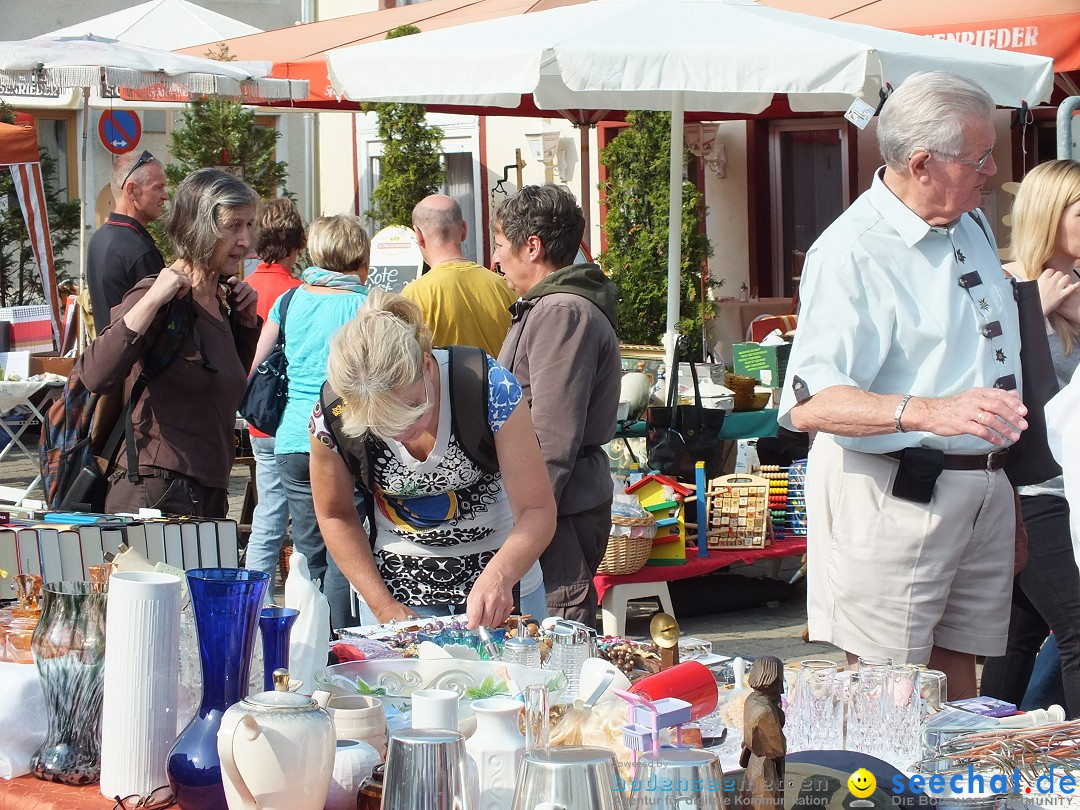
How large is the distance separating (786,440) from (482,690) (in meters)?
4.49

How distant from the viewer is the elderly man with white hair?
2.86 m

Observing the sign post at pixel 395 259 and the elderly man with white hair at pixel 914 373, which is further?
the sign post at pixel 395 259

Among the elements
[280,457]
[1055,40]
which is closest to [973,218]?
[280,457]

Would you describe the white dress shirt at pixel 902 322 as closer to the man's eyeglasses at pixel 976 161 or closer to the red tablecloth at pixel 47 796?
the man's eyeglasses at pixel 976 161

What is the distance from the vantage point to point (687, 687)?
2.15 m

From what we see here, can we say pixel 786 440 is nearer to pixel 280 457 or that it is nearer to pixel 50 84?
pixel 280 457

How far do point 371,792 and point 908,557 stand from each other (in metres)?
1.54

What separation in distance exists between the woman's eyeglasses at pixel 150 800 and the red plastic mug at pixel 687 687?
0.72m

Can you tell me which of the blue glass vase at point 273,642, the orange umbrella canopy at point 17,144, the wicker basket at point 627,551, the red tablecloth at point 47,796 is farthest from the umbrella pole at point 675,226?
the orange umbrella canopy at point 17,144

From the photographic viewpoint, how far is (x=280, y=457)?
191 inches

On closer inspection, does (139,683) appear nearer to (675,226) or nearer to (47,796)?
(47,796)

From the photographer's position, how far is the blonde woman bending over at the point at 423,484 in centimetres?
277

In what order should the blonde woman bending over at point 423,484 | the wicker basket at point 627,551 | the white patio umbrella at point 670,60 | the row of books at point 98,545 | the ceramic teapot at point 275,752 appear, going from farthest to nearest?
the white patio umbrella at point 670,60 < the wicker basket at point 627,551 < the blonde woman bending over at point 423,484 < the row of books at point 98,545 < the ceramic teapot at point 275,752

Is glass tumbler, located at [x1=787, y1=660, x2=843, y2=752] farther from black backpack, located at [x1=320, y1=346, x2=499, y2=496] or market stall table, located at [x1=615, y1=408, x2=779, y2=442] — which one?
market stall table, located at [x1=615, y1=408, x2=779, y2=442]
